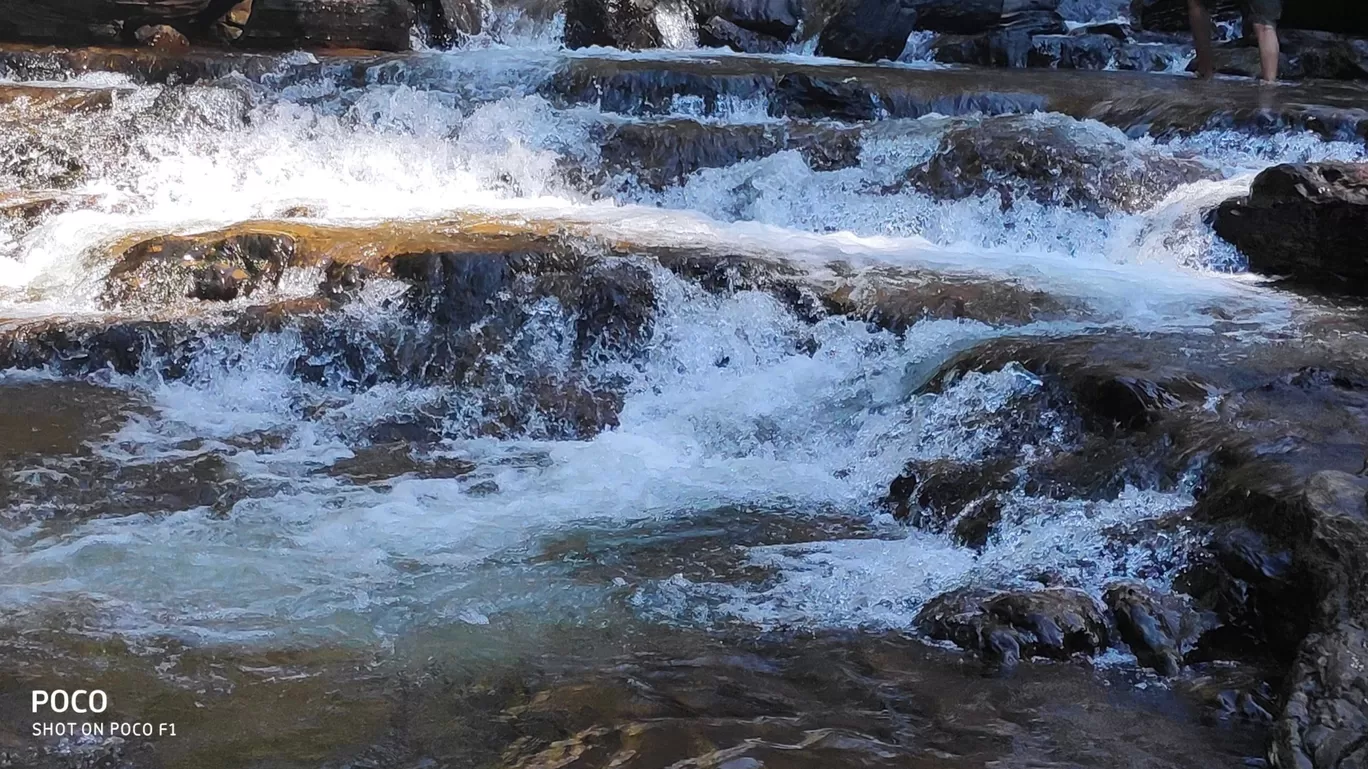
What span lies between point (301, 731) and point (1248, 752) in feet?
6.79

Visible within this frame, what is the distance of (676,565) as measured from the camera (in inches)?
156

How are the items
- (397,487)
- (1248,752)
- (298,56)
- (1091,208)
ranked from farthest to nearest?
(298,56), (1091,208), (397,487), (1248,752)

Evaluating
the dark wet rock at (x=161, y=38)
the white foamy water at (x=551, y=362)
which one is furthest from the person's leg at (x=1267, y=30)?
the dark wet rock at (x=161, y=38)

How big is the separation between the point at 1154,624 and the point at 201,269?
4.78 meters

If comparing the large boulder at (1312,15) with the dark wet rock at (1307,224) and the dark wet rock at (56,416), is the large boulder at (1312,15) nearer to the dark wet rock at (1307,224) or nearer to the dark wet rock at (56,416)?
the dark wet rock at (1307,224)

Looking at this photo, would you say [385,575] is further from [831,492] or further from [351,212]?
[351,212]

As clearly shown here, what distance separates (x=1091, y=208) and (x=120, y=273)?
5277mm

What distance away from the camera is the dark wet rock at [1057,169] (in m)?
7.39

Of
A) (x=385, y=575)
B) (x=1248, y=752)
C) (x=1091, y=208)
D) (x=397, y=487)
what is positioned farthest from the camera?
(x=1091, y=208)

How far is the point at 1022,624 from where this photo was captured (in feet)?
10.9

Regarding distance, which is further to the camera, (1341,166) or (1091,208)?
(1091,208)

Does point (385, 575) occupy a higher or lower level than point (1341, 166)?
lower

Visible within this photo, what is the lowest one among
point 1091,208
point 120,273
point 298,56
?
point 120,273

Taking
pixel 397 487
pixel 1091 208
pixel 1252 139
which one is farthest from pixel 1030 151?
pixel 397 487
